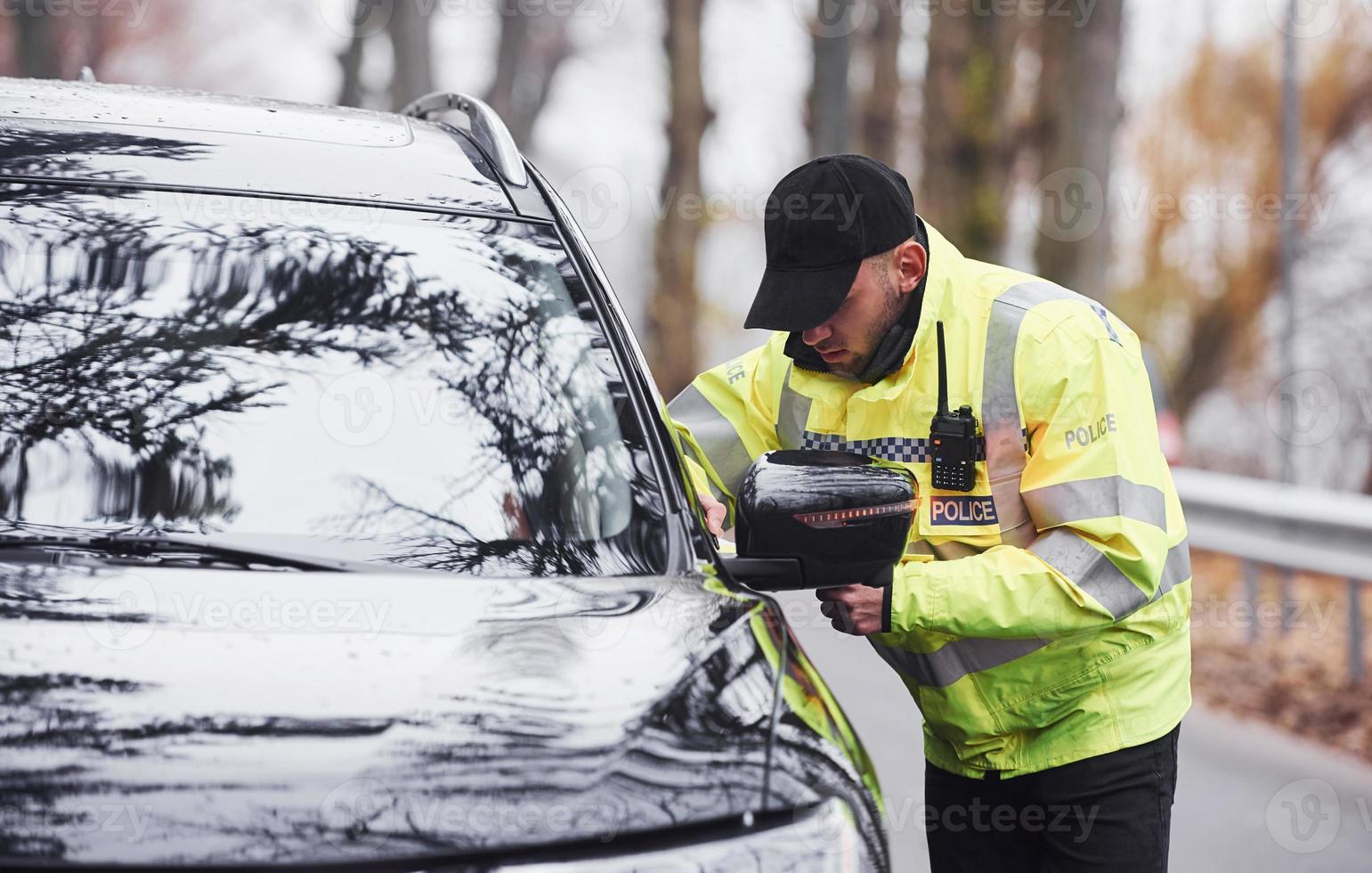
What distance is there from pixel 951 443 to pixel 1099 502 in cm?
28

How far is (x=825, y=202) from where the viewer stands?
2.82 m

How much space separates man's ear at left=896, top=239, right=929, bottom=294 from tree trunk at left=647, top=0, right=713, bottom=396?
18335 millimetres

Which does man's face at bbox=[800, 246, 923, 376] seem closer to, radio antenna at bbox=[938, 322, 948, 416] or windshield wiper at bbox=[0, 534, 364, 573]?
radio antenna at bbox=[938, 322, 948, 416]

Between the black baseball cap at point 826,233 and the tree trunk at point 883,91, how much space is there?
16700 mm

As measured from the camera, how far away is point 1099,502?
2.65 m

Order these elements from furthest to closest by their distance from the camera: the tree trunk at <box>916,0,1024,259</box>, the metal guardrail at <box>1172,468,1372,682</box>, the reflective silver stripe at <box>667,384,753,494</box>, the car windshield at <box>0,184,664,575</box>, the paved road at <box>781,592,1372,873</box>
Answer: the tree trunk at <box>916,0,1024,259</box> → the metal guardrail at <box>1172,468,1372,682</box> → the paved road at <box>781,592,1372,873</box> → the reflective silver stripe at <box>667,384,753,494</box> → the car windshield at <box>0,184,664,575</box>

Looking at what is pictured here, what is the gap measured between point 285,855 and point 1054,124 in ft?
35.2

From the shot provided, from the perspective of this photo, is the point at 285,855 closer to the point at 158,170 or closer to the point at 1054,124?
the point at 158,170

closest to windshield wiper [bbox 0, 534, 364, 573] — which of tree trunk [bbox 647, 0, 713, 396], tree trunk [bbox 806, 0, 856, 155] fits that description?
tree trunk [bbox 806, 0, 856, 155]

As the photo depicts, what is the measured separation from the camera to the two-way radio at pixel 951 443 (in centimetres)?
278

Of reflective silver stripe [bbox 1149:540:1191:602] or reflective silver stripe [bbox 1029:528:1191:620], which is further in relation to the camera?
reflective silver stripe [bbox 1149:540:1191:602]

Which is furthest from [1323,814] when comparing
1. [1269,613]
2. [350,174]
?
[350,174]

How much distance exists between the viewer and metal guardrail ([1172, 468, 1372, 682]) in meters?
6.86

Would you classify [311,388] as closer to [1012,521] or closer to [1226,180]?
[1012,521]
